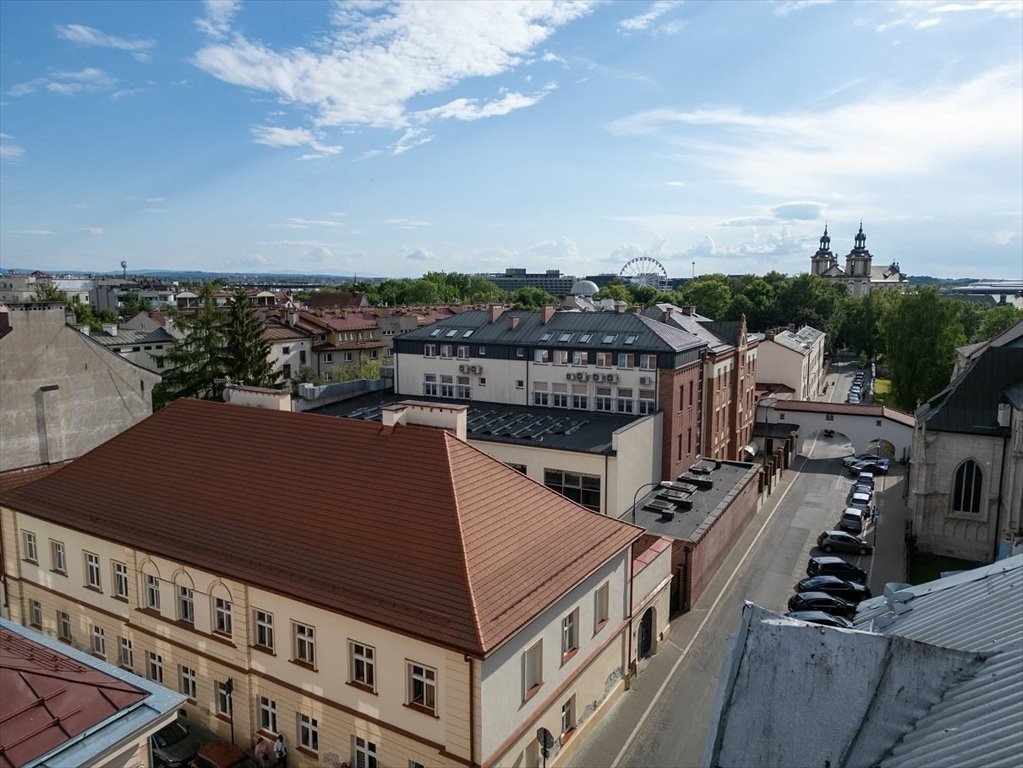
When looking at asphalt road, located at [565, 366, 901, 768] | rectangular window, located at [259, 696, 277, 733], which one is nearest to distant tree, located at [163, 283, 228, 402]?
rectangular window, located at [259, 696, 277, 733]

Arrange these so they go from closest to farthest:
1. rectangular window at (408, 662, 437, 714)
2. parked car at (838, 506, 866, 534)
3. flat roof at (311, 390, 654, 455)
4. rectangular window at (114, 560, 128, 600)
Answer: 1. rectangular window at (408, 662, 437, 714)
2. rectangular window at (114, 560, 128, 600)
3. flat roof at (311, 390, 654, 455)
4. parked car at (838, 506, 866, 534)

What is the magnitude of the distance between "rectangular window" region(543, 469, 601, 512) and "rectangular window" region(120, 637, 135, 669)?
16.9 metres

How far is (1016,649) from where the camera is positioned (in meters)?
9.47

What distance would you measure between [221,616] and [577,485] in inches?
664

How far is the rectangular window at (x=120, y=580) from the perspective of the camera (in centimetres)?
2233

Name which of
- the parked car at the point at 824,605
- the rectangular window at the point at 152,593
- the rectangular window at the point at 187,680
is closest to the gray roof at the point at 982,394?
the parked car at the point at 824,605

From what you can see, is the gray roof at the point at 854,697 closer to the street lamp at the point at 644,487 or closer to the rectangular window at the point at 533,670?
the rectangular window at the point at 533,670

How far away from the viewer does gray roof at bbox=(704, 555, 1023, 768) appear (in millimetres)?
8508

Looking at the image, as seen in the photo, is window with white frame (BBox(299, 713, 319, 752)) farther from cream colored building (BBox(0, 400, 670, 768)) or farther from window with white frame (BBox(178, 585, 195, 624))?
window with white frame (BBox(178, 585, 195, 624))

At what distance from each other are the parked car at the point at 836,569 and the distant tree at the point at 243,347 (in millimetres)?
37759

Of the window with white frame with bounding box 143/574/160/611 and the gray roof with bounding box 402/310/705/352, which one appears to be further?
the gray roof with bounding box 402/310/705/352

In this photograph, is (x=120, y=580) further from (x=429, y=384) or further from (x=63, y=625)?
(x=429, y=384)

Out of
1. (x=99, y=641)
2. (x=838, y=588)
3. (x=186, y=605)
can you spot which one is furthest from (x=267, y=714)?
(x=838, y=588)

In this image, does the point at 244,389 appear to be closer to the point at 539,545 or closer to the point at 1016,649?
the point at 539,545
